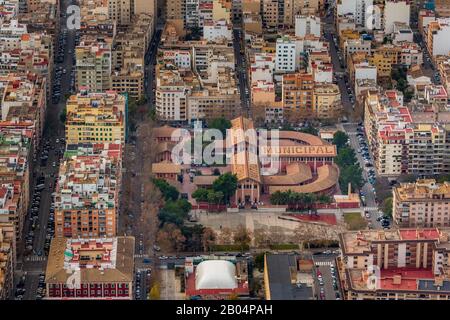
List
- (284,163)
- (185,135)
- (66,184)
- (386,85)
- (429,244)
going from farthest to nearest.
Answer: (386,85), (185,135), (284,163), (66,184), (429,244)

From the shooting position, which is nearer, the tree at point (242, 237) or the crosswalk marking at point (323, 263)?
the crosswalk marking at point (323, 263)

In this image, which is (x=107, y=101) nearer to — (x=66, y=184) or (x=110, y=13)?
(x=66, y=184)

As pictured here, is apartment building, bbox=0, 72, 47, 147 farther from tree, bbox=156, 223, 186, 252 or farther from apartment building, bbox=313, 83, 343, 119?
apartment building, bbox=313, 83, 343, 119

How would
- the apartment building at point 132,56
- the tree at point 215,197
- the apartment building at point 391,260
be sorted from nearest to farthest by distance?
the apartment building at point 391,260 → the tree at point 215,197 → the apartment building at point 132,56

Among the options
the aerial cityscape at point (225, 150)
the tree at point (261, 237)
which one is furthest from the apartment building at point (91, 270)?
the tree at point (261, 237)

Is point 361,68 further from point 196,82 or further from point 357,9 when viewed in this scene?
point 357,9

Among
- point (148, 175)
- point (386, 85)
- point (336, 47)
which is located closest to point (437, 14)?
point (336, 47)

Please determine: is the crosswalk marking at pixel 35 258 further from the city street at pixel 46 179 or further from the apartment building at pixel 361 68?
the apartment building at pixel 361 68

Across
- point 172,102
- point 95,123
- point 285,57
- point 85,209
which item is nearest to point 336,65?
point 285,57
